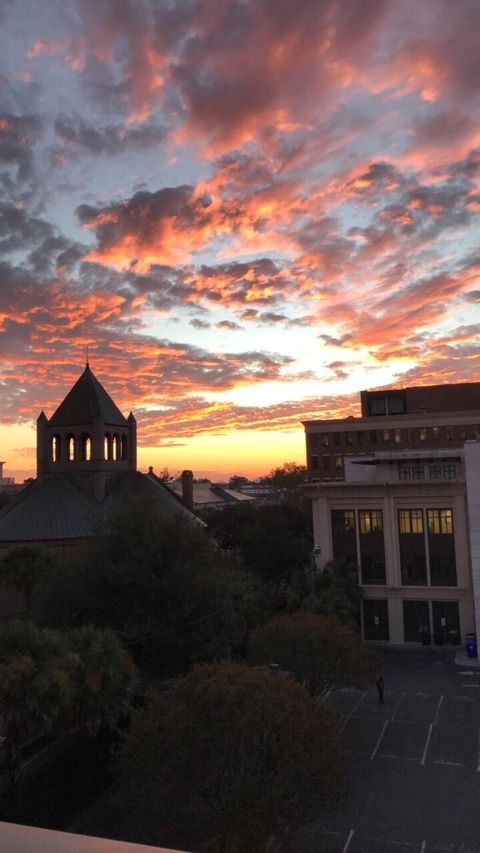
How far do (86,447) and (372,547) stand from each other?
124 ft

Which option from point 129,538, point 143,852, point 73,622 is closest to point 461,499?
point 129,538

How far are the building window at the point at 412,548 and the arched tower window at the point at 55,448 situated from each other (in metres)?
42.1

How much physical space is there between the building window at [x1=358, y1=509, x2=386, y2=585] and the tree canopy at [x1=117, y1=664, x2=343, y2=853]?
32.8 meters

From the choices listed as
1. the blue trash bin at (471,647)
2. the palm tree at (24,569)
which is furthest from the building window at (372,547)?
the palm tree at (24,569)

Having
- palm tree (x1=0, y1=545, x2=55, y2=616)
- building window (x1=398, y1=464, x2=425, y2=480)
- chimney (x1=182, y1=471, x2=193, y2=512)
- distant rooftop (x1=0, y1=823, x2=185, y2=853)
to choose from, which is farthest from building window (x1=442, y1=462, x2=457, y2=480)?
distant rooftop (x1=0, y1=823, x2=185, y2=853)

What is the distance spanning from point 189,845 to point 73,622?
55.3 ft

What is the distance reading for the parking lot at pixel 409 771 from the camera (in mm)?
20516

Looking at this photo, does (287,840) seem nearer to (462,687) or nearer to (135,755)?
(135,755)

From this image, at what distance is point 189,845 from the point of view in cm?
1900

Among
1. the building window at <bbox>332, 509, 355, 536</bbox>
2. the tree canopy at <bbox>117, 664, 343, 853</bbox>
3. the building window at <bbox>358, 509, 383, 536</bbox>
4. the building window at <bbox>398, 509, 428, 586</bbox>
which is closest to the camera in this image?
the tree canopy at <bbox>117, 664, 343, 853</bbox>

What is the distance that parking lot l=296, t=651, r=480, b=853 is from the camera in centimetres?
2052

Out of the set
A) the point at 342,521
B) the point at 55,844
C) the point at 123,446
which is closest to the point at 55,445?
the point at 123,446

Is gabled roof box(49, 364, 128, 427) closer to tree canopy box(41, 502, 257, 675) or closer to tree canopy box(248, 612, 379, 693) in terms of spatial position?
tree canopy box(41, 502, 257, 675)

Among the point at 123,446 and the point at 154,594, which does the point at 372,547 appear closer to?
the point at 154,594
